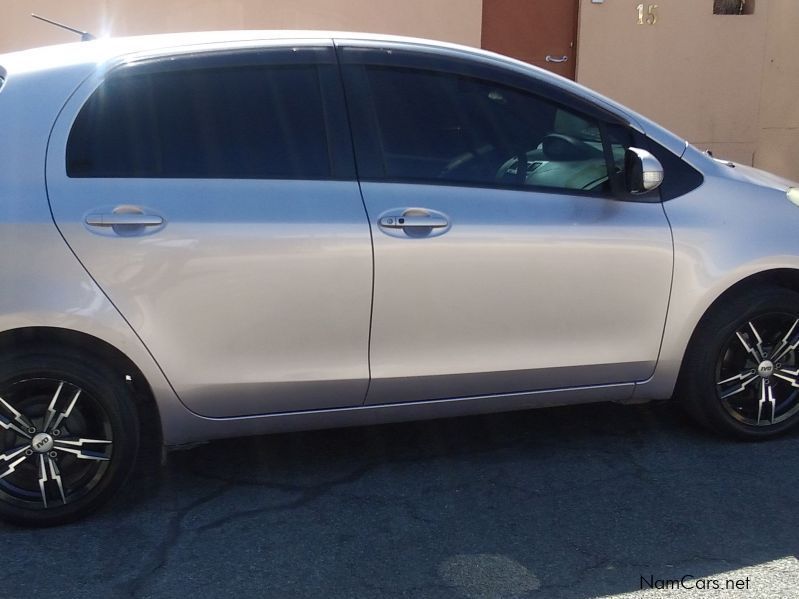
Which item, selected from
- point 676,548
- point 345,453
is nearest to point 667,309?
point 676,548

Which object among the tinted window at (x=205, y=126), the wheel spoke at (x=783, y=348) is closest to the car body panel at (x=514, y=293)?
the tinted window at (x=205, y=126)

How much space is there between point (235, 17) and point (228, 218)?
5764 millimetres

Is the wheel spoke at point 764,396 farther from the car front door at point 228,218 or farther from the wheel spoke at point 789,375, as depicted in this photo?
the car front door at point 228,218

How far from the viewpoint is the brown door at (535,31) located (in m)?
9.46

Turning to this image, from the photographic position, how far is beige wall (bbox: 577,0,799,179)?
9852mm

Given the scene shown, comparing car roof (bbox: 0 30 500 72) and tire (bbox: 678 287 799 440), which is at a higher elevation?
car roof (bbox: 0 30 500 72)

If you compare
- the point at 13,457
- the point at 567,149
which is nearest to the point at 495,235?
the point at 567,149

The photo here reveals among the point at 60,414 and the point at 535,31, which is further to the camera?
the point at 535,31

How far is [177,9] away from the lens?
8641mm

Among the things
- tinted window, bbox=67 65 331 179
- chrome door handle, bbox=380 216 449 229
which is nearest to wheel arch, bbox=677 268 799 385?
chrome door handle, bbox=380 216 449 229

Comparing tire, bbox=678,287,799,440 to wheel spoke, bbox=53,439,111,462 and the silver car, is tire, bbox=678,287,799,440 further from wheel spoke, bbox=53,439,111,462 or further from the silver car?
wheel spoke, bbox=53,439,111,462

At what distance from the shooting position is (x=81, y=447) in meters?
3.53

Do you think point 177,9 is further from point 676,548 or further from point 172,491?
point 676,548

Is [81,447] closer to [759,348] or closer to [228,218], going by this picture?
[228,218]
